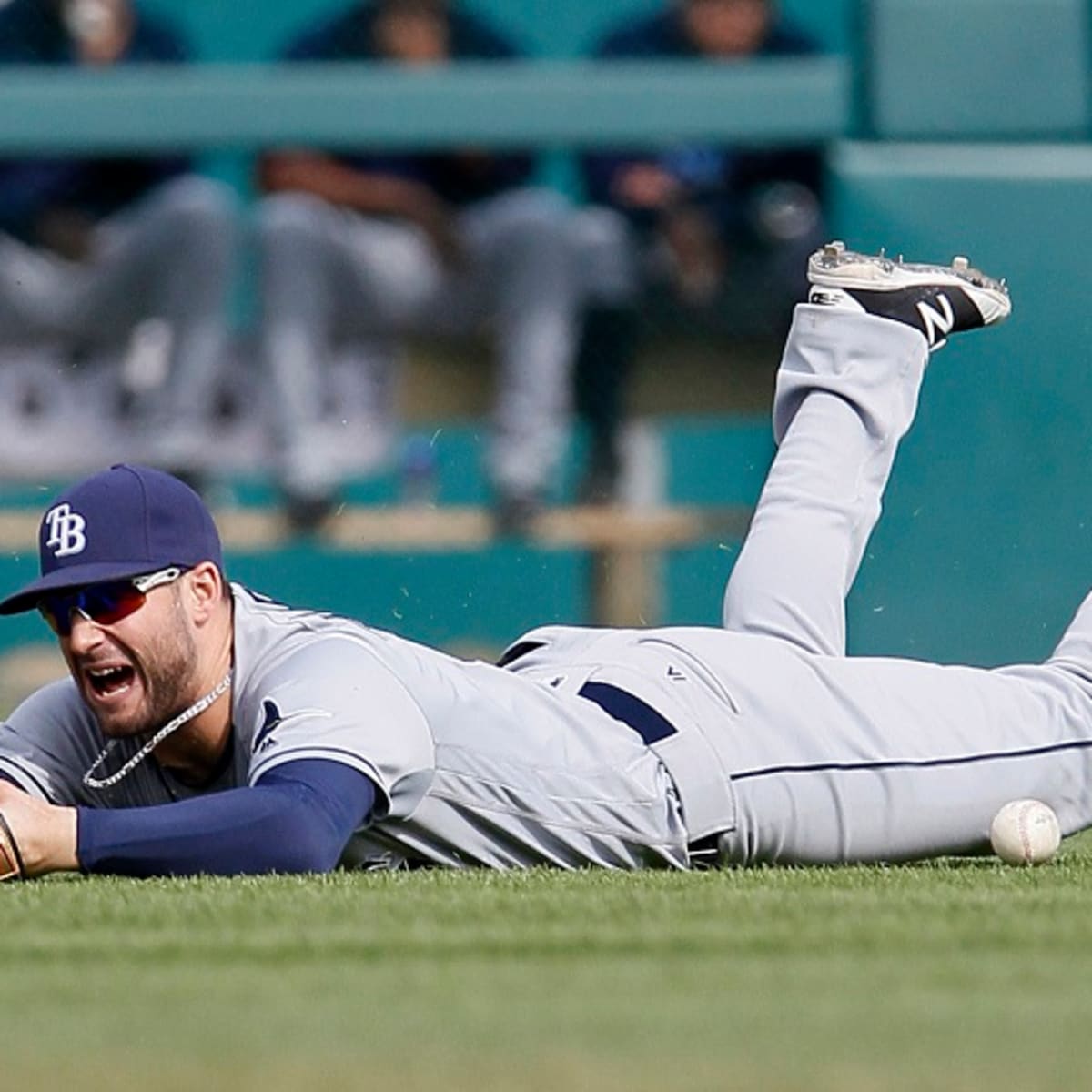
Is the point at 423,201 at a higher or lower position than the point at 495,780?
higher

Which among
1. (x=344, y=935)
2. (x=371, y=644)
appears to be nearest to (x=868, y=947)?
(x=344, y=935)

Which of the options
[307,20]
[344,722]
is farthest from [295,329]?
[344,722]

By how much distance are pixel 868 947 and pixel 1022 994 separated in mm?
330

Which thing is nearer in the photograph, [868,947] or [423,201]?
[868,947]

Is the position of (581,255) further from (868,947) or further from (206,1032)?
(206,1032)

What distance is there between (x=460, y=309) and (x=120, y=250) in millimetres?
870

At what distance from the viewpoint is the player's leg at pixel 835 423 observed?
4.03 m

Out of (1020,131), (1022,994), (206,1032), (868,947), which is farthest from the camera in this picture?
(1020,131)

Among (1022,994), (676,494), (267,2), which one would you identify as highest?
(267,2)

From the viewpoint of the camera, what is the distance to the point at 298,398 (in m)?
6.52

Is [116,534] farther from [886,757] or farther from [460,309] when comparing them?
[460,309]

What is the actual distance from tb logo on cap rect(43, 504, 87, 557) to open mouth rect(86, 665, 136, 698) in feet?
0.50

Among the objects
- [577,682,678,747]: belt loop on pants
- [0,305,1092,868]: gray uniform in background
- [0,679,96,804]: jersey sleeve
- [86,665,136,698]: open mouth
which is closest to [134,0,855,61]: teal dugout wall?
[0,305,1092,868]: gray uniform in background

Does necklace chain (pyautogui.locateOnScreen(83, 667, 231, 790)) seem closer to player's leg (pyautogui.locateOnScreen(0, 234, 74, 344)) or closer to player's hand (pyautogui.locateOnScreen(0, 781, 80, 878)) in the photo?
player's hand (pyautogui.locateOnScreen(0, 781, 80, 878))
